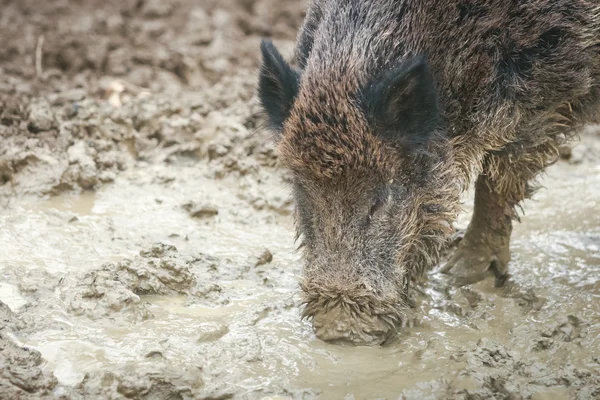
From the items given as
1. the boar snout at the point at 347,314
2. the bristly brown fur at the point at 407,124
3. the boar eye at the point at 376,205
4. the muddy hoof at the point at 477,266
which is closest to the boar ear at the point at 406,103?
the bristly brown fur at the point at 407,124

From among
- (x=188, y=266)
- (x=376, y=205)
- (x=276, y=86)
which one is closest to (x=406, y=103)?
(x=376, y=205)

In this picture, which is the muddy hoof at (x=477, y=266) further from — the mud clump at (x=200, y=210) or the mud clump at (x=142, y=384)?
the mud clump at (x=142, y=384)

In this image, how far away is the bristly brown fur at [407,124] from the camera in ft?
12.6

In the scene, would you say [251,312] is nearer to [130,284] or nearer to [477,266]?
[130,284]

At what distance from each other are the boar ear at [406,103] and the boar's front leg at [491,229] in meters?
0.98

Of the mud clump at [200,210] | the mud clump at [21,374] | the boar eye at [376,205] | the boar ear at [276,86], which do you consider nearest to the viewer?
the mud clump at [21,374]

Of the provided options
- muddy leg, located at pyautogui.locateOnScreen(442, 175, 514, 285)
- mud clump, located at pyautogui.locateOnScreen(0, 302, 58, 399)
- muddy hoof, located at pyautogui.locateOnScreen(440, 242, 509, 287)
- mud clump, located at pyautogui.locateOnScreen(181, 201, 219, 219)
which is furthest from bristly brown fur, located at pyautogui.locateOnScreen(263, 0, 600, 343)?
mud clump, located at pyautogui.locateOnScreen(181, 201, 219, 219)

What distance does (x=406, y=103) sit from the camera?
398 centimetres

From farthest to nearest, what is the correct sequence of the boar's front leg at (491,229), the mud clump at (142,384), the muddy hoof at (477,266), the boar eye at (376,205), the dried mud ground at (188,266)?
the muddy hoof at (477,266) < the boar's front leg at (491,229) < the boar eye at (376,205) < the dried mud ground at (188,266) < the mud clump at (142,384)

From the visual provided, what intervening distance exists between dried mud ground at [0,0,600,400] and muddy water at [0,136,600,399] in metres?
0.01

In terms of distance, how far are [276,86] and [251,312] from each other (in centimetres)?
133

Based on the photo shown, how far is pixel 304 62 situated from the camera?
4742mm

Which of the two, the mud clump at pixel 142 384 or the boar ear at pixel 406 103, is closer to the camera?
the mud clump at pixel 142 384

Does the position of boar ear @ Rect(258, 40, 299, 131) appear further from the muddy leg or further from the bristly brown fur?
the muddy leg
